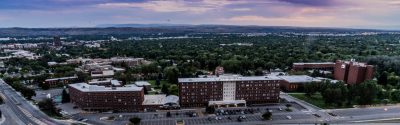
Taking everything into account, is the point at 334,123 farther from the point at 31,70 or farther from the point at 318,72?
the point at 31,70

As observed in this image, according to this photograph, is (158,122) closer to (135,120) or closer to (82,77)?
(135,120)

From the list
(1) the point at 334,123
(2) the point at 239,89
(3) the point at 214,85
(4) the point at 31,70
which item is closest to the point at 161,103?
(3) the point at 214,85

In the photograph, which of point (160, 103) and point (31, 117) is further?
point (160, 103)

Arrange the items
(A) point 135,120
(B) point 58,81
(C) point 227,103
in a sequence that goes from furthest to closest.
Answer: (B) point 58,81, (C) point 227,103, (A) point 135,120

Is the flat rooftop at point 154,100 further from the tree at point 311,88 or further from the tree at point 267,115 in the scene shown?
the tree at point 311,88

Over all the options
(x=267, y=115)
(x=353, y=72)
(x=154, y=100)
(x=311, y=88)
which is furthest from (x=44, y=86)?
(x=353, y=72)

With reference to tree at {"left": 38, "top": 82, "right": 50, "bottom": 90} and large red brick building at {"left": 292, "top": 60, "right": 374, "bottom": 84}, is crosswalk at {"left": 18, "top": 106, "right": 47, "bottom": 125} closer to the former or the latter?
tree at {"left": 38, "top": 82, "right": 50, "bottom": 90}

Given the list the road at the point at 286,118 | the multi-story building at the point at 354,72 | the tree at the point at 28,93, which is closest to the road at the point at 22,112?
the tree at the point at 28,93

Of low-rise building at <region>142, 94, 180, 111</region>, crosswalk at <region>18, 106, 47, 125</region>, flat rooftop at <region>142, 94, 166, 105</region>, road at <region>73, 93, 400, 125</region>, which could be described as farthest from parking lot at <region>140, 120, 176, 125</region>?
crosswalk at <region>18, 106, 47, 125</region>
